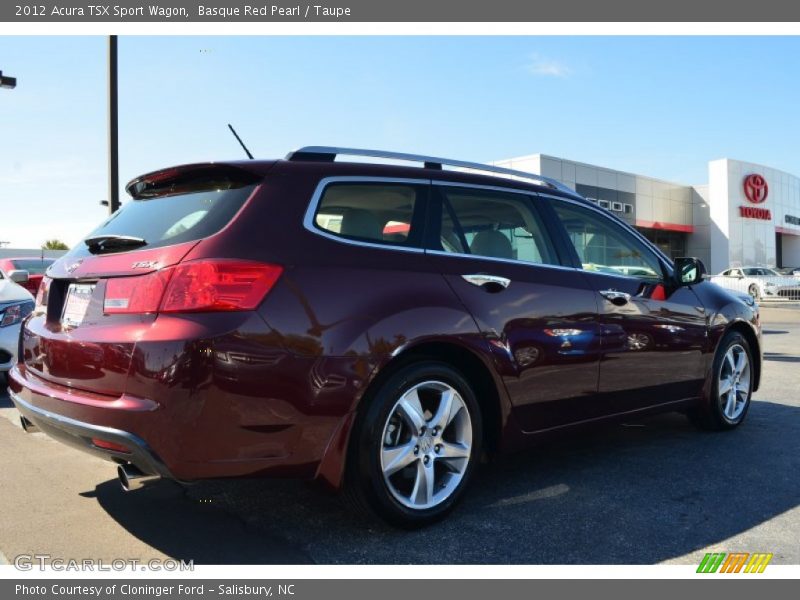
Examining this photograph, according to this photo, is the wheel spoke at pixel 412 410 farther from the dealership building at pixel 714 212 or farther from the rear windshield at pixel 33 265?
the dealership building at pixel 714 212

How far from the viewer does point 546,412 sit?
3.90m

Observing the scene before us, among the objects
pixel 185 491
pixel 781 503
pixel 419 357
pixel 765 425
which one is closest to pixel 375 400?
pixel 419 357

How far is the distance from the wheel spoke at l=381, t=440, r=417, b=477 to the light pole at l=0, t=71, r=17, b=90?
41.7 ft

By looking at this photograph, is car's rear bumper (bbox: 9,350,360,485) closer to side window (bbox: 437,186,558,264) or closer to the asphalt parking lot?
the asphalt parking lot

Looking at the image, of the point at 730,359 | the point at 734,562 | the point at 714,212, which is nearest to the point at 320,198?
the point at 734,562

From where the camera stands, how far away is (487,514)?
3.60 metres

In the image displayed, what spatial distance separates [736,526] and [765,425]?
2606mm

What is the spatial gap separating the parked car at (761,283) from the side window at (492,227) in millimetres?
29466

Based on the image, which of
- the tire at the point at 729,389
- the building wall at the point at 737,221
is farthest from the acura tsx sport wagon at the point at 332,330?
the building wall at the point at 737,221

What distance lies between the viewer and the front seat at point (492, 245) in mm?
3773

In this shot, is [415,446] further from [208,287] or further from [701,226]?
[701,226]

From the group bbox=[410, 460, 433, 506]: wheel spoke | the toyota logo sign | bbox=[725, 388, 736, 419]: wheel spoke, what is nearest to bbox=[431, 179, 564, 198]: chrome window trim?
bbox=[410, 460, 433, 506]: wheel spoke

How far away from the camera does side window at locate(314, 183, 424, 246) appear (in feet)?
10.6
